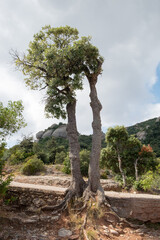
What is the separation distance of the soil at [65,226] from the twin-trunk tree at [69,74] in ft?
3.76

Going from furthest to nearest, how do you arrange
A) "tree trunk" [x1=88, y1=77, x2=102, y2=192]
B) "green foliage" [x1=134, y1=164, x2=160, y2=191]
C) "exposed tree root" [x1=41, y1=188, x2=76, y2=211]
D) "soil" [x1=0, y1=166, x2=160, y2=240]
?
"green foliage" [x1=134, y1=164, x2=160, y2=191]
"tree trunk" [x1=88, y1=77, x2=102, y2=192]
"exposed tree root" [x1=41, y1=188, x2=76, y2=211]
"soil" [x1=0, y1=166, x2=160, y2=240]

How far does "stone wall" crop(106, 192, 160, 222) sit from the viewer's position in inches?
246

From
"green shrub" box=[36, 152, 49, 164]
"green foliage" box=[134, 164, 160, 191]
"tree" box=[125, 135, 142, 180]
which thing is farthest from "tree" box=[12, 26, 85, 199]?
"green shrub" box=[36, 152, 49, 164]

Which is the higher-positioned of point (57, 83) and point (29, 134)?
point (29, 134)

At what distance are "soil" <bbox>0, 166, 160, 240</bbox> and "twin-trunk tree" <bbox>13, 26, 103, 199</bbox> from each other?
1147 millimetres

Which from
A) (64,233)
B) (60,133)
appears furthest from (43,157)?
(60,133)

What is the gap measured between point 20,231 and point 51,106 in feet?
18.1

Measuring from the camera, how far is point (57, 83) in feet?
24.5

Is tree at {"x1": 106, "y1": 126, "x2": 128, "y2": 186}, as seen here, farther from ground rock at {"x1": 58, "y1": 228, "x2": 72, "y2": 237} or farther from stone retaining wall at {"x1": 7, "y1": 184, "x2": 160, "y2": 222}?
ground rock at {"x1": 58, "y1": 228, "x2": 72, "y2": 237}

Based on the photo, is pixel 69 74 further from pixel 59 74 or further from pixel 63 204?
pixel 63 204

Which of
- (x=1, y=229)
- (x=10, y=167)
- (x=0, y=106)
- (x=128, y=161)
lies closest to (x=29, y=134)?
(x=10, y=167)

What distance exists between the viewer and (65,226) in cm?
514

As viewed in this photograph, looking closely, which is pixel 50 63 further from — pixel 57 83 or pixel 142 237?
pixel 142 237

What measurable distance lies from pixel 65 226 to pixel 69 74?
269 inches
